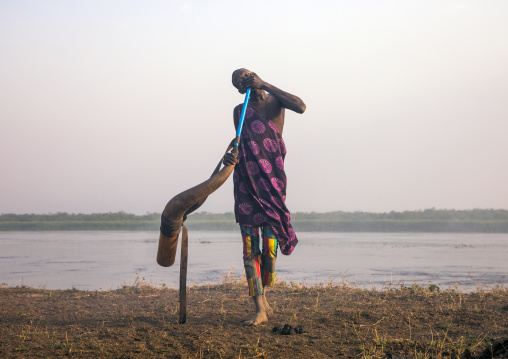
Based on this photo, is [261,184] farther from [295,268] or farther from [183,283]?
[295,268]

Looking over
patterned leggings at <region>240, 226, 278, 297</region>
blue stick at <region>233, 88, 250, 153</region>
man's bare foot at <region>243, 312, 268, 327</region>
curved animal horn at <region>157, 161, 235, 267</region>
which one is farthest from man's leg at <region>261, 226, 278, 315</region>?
blue stick at <region>233, 88, 250, 153</region>

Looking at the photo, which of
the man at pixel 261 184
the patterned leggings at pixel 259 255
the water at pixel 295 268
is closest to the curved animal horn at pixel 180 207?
the man at pixel 261 184

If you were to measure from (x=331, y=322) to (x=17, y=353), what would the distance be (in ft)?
8.74

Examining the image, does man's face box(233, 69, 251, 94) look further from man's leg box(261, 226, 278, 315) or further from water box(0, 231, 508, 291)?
water box(0, 231, 508, 291)

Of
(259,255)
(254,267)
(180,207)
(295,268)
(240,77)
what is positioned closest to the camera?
(180,207)

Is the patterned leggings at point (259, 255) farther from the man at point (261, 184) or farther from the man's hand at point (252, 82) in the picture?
the man's hand at point (252, 82)

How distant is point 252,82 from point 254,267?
1.80 metres

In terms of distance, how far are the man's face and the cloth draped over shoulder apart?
26 cm

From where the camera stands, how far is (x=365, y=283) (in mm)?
9383

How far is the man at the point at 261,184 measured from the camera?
5.09m

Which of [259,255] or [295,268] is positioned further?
[295,268]

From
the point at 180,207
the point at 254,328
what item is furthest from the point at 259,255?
the point at 180,207

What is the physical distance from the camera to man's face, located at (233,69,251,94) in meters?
5.24

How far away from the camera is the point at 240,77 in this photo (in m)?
5.25
